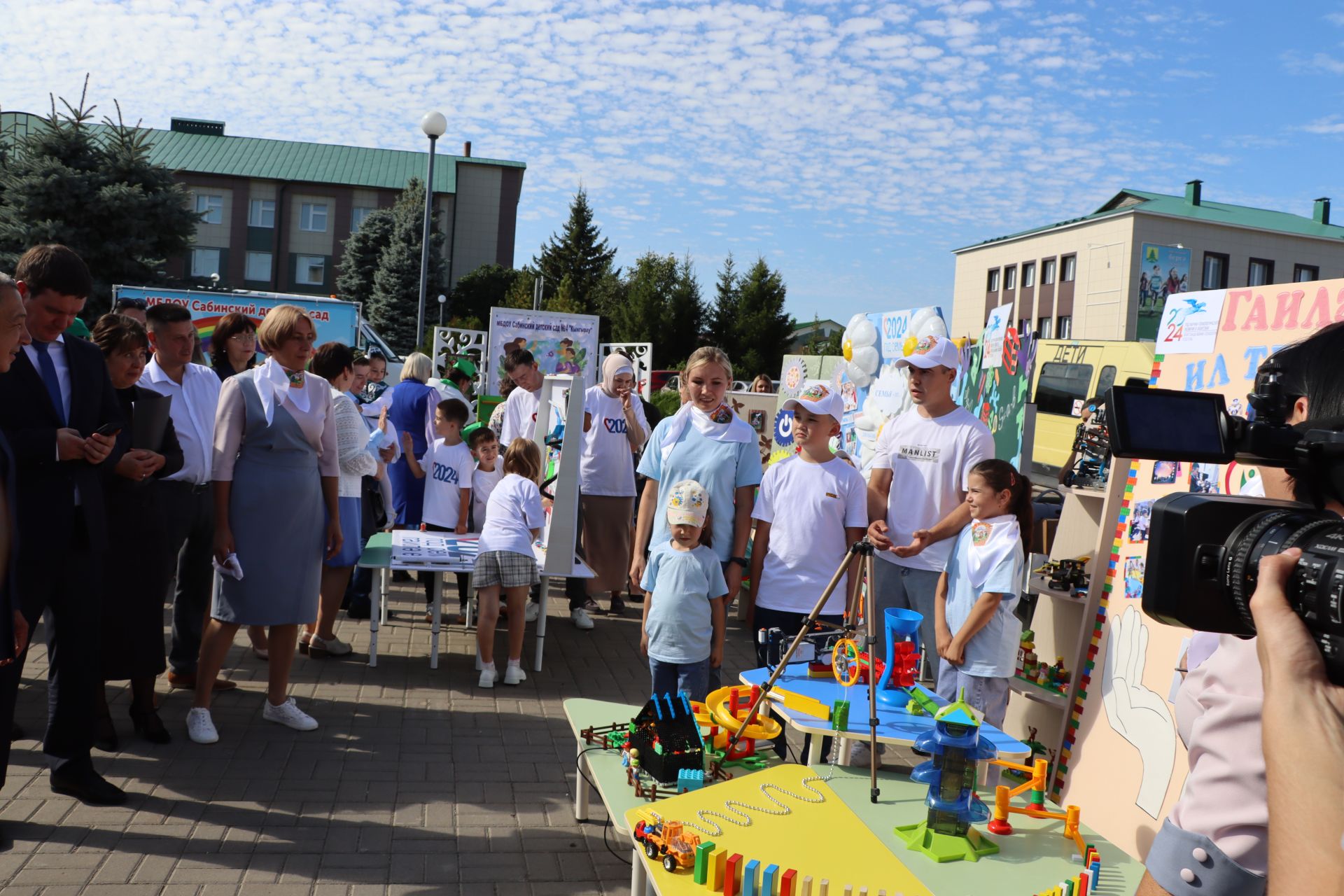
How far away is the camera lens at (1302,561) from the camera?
123cm

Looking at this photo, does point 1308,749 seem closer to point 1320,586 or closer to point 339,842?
point 1320,586

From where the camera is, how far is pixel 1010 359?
8414 millimetres

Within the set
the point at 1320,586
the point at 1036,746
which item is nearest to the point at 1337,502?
the point at 1320,586

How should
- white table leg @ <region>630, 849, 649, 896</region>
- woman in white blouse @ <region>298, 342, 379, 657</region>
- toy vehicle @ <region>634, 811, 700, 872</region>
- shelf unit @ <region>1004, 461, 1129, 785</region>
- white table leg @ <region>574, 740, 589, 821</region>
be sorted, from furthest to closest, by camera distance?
1. woman in white blouse @ <region>298, 342, 379, 657</region>
2. shelf unit @ <region>1004, 461, 1129, 785</region>
3. white table leg @ <region>574, 740, 589, 821</region>
4. white table leg @ <region>630, 849, 649, 896</region>
5. toy vehicle @ <region>634, 811, 700, 872</region>

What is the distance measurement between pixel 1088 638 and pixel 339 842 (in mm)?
3435

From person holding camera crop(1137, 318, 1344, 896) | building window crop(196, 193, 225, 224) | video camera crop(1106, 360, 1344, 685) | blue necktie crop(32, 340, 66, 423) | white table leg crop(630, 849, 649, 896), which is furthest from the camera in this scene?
building window crop(196, 193, 225, 224)

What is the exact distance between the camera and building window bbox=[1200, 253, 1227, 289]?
172 ft

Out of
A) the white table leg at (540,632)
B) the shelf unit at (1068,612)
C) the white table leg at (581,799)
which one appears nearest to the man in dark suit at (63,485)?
the white table leg at (581,799)

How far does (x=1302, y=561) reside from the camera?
128cm

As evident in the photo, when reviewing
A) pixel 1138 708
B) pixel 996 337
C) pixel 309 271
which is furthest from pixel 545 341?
pixel 309 271

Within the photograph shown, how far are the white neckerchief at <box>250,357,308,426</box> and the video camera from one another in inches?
168

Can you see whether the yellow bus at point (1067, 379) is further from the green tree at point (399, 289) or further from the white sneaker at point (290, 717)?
the green tree at point (399, 289)

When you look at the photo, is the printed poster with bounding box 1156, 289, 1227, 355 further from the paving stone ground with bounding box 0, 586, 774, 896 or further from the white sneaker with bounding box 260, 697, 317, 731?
the white sneaker with bounding box 260, 697, 317, 731

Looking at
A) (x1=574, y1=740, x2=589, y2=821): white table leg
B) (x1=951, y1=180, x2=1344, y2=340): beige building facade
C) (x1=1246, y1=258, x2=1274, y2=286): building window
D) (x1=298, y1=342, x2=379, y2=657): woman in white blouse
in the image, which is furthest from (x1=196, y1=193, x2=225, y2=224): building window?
(x1=574, y1=740, x2=589, y2=821): white table leg
